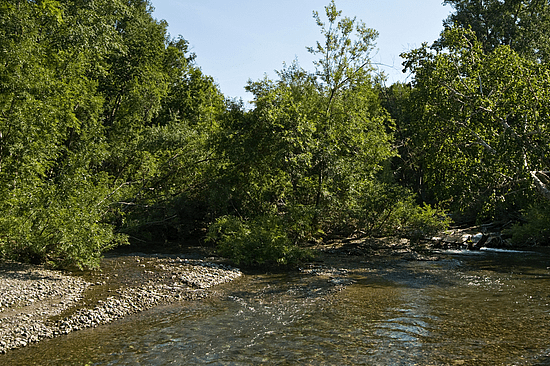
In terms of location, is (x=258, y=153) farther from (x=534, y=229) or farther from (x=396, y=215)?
(x=534, y=229)

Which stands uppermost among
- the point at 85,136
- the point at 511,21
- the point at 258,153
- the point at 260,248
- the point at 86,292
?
the point at 511,21

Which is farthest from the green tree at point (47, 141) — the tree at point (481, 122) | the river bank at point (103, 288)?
the tree at point (481, 122)

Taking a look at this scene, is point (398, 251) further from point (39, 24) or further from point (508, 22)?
point (508, 22)

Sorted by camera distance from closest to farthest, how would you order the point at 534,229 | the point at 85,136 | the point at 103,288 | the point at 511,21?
1. the point at 103,288
2. the point at 534,229
3. the point at 85,136
4. the point at 511,21

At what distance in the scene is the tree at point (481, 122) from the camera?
47.5ft

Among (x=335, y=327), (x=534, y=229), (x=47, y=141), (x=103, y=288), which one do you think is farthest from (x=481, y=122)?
(x=47, y=141)

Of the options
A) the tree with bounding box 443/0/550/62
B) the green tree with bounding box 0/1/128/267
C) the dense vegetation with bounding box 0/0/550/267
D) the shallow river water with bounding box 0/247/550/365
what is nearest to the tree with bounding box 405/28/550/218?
the dense vegetation with bounding box 0/0/550/267

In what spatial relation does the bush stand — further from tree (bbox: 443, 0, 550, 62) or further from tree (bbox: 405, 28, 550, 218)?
tree (bbox: 443, 0, 550, 62)

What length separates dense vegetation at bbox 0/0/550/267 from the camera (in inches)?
→ 574

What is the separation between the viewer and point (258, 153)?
20.5 m

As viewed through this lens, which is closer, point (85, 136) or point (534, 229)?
point (534, 229)

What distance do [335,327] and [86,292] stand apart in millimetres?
6688

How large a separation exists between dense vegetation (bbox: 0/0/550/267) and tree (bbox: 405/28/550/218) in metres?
0.07

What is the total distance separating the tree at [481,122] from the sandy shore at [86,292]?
30.7 feet
